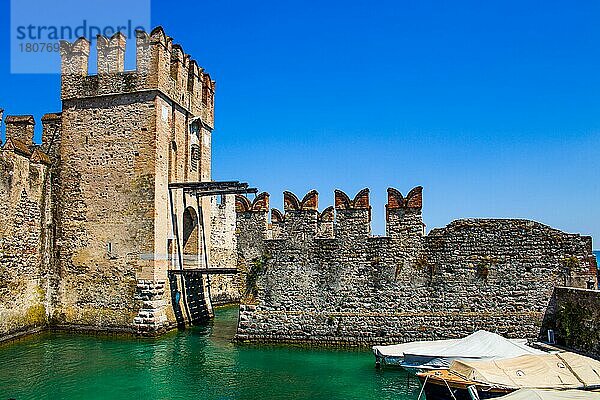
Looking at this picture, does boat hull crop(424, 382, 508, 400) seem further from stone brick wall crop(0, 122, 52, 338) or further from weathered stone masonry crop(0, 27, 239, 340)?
stone brick wall crop(0, 122, 52, 338)

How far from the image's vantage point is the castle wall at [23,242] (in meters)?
21.2

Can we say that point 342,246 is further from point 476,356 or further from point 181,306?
point 181,306

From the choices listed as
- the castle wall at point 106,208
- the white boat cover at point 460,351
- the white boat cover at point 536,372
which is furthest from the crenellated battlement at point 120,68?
the white boat cover at point 536,372

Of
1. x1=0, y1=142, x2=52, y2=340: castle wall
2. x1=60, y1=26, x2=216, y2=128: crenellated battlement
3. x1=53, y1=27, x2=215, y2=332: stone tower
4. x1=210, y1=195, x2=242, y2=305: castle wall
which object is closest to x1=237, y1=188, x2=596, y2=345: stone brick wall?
x1=53, y1=27, x2=215, y2=332: stone tower

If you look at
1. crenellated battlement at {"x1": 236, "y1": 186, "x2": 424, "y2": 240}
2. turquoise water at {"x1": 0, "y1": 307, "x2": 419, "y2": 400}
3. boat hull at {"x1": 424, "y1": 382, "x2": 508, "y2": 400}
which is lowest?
turquoise water at {"x1": 0, "y1": 307, "x2": 419, "y2": 400}

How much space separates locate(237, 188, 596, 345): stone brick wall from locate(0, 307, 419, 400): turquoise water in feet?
4.04

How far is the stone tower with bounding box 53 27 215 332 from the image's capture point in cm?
2275

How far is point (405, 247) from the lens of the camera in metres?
18.6

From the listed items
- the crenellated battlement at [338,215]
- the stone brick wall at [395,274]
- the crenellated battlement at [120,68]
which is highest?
the crenellated battlement at [120,68]

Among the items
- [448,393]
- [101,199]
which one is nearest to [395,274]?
[448,393]

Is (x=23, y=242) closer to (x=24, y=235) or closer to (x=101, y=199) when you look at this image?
(x=24, y=235)

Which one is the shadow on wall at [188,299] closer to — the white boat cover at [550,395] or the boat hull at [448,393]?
the boat hull at [448,393]

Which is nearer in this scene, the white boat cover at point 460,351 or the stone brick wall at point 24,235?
the white boat cover at point 460,351

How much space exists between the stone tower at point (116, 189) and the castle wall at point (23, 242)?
59cm
